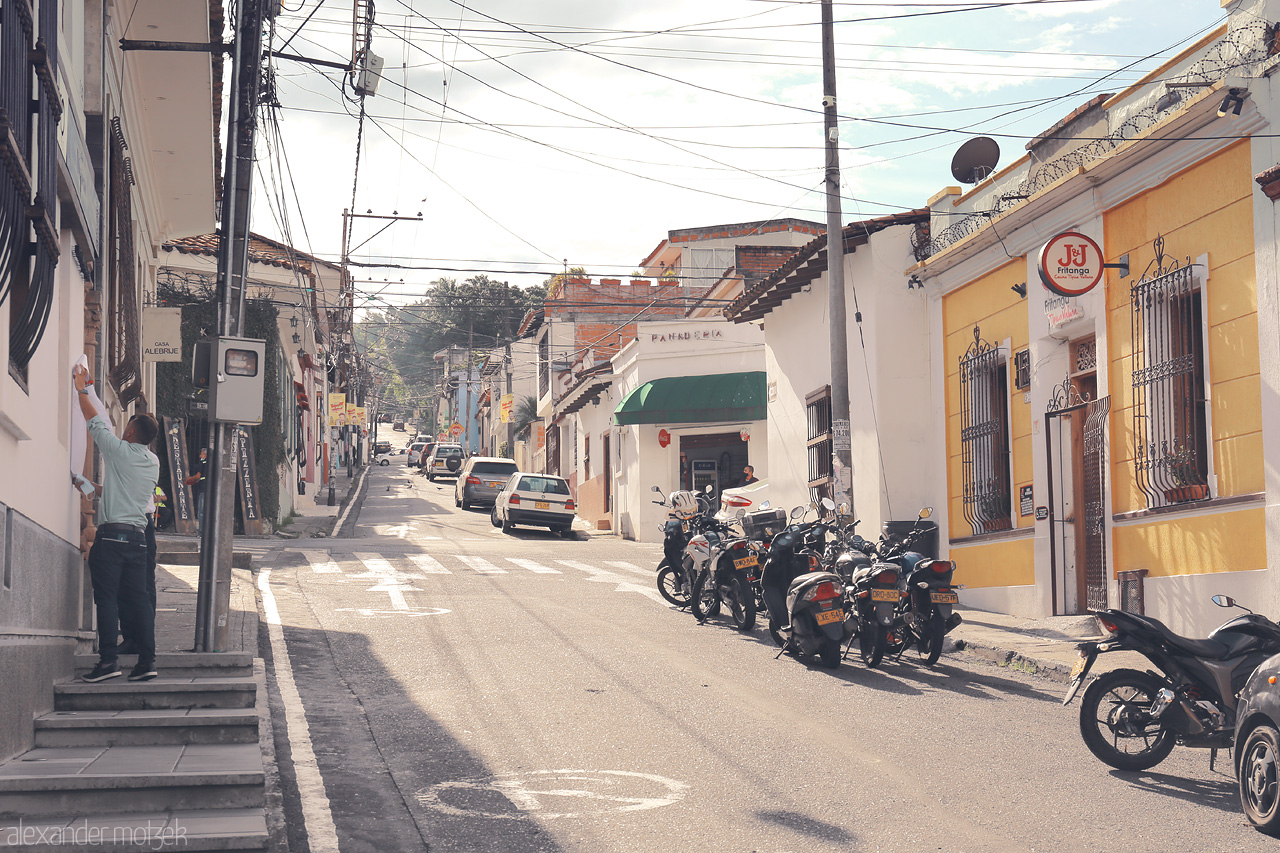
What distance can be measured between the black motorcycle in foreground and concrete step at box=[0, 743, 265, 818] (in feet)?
15.9

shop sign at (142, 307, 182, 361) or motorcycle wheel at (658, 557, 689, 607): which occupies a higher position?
shop sign at (142, 307, 182, 361)

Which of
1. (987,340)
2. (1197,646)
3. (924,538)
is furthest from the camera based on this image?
(924,538)

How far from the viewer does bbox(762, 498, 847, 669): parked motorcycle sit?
10.9m

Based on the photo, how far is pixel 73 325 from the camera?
354 inches

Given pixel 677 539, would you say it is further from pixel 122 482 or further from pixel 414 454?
pixel 414 454

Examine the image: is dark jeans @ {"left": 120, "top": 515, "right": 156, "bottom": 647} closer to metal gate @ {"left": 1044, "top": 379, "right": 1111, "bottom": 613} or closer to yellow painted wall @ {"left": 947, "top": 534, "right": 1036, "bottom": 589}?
metal gate @ {"left": 1044, "top": 379, "right": 1111, "bottom": 613}

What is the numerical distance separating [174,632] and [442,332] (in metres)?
72.0

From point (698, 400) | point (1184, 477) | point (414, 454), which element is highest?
point (414, 454)

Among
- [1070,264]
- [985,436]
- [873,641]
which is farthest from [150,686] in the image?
[985,436]

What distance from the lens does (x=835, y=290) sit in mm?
15719

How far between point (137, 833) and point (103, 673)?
2792 mm

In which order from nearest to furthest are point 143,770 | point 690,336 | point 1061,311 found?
1. point 143,770
2. point 1061,311
3. point 690,336

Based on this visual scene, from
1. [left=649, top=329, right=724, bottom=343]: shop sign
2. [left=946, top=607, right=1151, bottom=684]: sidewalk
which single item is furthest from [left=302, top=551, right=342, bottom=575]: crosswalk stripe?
[left=649, top=329, right=724, bottom=343]: shop sign

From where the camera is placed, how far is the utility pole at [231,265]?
9.94 metres
